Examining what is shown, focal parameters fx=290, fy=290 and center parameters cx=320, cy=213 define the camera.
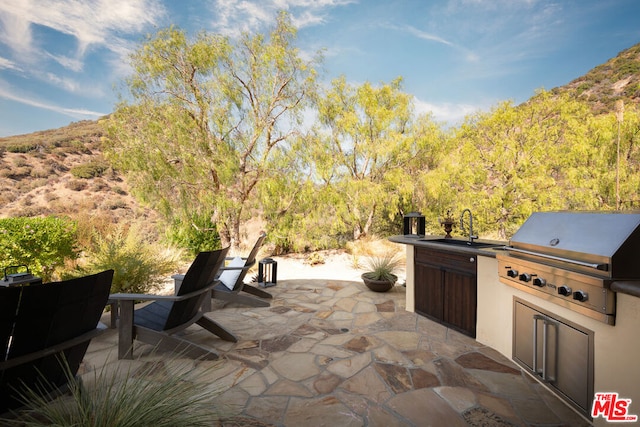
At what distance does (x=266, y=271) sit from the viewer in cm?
547

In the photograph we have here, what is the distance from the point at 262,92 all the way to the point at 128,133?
11.9 feet

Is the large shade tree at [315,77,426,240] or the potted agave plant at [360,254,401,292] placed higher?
the large shade tree at [315,77,426,240]

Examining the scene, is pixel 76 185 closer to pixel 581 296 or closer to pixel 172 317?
pixel 172 317

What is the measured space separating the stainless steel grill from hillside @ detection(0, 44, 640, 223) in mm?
14777

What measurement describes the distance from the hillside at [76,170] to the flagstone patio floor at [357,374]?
1271 centimetres

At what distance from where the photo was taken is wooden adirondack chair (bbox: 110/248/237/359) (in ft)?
7.93

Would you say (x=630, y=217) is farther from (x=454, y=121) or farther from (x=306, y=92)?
(x=454, y=121)

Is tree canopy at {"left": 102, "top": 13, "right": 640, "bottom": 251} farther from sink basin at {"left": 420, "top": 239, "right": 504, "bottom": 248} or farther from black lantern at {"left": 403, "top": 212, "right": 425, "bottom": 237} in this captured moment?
sink basin at {"left": 420, "top": 239, "right": 504, "bottom": 248}

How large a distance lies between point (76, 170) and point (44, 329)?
842 inches

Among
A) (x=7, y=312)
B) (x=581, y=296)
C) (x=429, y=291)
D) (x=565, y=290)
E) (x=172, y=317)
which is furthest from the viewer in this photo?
(x=429, y=291)

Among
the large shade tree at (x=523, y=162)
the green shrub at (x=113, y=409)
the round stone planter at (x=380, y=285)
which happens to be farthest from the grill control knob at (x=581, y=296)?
the large shade tree at (x=523, y=162)

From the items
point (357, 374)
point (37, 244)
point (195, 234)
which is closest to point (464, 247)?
point (357, 374)

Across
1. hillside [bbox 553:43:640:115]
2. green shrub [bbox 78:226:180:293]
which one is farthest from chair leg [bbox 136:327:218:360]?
hillside [bbox 553:43:640:115]

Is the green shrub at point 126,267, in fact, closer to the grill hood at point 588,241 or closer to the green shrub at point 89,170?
the grill hood at point 588,241
